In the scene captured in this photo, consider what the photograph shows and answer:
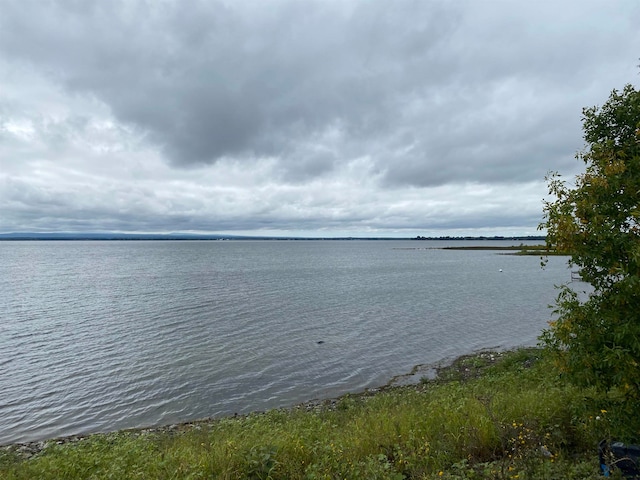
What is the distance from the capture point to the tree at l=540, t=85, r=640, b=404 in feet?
18.3

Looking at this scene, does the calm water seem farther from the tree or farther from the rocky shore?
the tree

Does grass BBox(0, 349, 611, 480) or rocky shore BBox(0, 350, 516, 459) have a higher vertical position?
grass BBox(0, 349, 611, 480)

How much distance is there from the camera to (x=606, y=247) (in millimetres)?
5738

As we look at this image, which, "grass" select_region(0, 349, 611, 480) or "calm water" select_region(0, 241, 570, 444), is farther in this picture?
"calm water" select_region(0, 241, 570, 444)

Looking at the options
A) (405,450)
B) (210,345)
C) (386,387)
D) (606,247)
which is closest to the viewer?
(606,247)

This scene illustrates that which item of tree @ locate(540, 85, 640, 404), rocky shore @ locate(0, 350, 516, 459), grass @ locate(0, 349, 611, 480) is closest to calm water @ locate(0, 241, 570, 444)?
rocky shore @ locate(0, 350, 516, 459)

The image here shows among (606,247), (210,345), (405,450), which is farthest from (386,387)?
(606,247)

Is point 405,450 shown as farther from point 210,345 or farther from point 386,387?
point 210,345

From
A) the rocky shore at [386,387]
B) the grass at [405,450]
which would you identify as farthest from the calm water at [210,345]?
the grass at [405,450]

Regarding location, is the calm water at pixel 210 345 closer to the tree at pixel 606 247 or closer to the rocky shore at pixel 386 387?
the rocky shore at pixel 386 387

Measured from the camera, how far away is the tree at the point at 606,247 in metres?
5.57

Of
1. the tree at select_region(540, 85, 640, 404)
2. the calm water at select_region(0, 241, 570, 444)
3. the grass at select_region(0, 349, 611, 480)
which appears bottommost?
the calm water at select_region(0, 241, 570, 444)

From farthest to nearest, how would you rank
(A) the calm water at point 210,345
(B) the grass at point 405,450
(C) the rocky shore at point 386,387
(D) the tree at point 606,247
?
(A) the calm water at point 210,345 → (C) the rocky shore at point 386,387 → (B) the grass at point 405,450 → (D) the tree at point 606,247

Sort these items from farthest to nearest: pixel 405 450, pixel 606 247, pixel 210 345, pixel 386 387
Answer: pixel 210 345 → pixel 386 387 → pixel 405 450 → pixel 606 247
